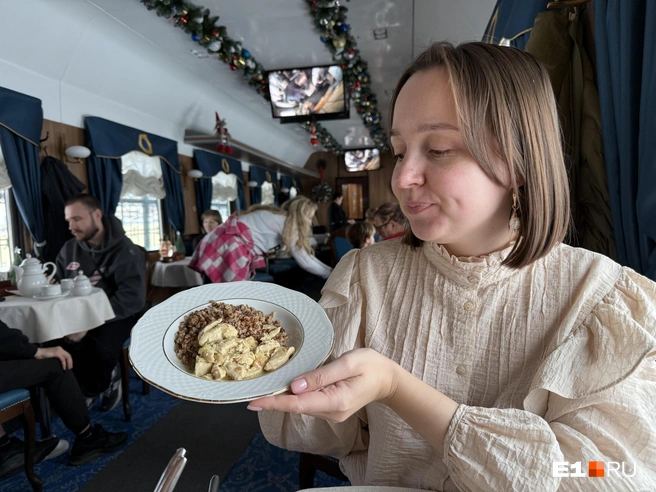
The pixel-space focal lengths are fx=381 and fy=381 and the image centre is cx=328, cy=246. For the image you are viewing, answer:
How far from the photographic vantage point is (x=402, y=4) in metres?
3.93

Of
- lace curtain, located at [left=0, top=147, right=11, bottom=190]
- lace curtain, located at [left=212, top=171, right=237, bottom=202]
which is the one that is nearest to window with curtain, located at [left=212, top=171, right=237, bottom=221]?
lace curtain, located at [left=212, top=171, right=237, bottom=202]

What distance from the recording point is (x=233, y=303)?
0.85m

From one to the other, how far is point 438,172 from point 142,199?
266 inches

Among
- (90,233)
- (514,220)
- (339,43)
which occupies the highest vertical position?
(339,43)

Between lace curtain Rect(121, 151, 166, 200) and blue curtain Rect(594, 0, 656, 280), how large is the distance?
6.04 meters

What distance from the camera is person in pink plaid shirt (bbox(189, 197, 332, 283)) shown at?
3.59 m

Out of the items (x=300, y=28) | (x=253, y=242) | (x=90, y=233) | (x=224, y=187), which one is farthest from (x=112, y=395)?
(x=224, y=187)

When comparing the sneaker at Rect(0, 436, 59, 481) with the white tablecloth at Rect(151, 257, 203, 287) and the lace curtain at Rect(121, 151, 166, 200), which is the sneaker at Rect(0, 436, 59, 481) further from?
the lace curtain at Rect(121, 151, 166, 200)

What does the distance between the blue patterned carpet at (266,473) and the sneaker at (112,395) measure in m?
1.24

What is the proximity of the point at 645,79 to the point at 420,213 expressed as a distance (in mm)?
793

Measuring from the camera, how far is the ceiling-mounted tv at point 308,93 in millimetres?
5426

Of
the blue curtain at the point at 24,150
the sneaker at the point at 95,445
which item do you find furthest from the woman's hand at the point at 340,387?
the blue curtain at the point at 24,150

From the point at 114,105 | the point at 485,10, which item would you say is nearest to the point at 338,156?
the point at 114,105

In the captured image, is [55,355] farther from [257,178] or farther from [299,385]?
[257,178]
